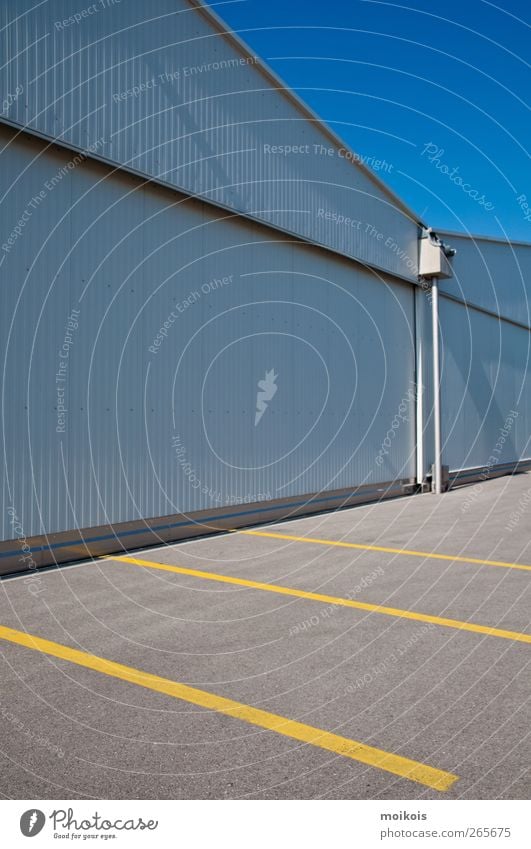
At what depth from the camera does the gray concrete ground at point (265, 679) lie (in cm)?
337

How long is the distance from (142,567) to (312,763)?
5.16m

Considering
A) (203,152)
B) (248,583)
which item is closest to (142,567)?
(248,583)

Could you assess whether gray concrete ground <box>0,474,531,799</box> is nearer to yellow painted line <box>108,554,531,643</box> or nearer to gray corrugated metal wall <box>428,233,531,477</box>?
yellow painted line <box>108,554,531,643</box>

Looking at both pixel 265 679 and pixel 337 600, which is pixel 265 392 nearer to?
pixel 337 600

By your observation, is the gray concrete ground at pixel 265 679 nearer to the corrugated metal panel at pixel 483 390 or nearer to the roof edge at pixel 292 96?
the roof edge at pixel 292 96

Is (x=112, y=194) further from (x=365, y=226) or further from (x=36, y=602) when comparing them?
(x=365, y=226)

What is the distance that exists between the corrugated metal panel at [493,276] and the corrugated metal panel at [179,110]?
5817 mm

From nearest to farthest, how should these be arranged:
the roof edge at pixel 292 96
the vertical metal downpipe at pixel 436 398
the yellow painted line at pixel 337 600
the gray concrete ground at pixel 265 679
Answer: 1. the gray concrete ground at pixel 265 679
2. the yellow painted line at pixel 337 600
3. the roof edge at pixel 292 96
4. the vertical metal downpipe at pixel 436 398

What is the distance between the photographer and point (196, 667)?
4.96 meters

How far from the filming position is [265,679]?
4.71m

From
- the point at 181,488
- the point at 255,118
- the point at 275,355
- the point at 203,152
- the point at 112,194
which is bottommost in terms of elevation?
the point at 181,488
